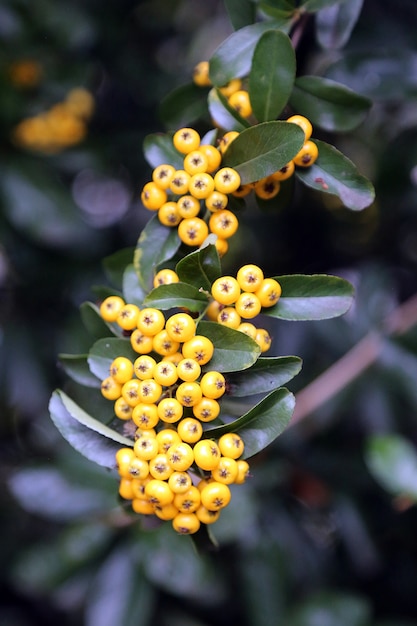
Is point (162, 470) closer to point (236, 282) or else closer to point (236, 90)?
point (236, 282)

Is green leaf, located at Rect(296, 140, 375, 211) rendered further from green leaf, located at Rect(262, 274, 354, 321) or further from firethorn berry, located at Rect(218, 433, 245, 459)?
firethorn berry, located at Rect(218, 433, 245, 459)

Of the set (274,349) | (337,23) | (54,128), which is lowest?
(274,349)

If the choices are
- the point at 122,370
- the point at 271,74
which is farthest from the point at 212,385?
the point at 271,74

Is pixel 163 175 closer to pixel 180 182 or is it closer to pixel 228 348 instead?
pixel 180 182

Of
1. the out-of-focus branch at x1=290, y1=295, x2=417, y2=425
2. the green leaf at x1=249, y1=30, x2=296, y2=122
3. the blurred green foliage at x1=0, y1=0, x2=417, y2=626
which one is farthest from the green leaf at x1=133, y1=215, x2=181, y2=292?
the out-of-focus branch at x1=290, y1=295, x2=417, y2=425

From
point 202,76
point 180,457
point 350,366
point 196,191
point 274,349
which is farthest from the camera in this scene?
point 274,349

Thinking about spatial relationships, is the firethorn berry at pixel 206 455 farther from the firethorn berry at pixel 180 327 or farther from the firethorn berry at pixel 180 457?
the firethorn berry at pixel 180 327

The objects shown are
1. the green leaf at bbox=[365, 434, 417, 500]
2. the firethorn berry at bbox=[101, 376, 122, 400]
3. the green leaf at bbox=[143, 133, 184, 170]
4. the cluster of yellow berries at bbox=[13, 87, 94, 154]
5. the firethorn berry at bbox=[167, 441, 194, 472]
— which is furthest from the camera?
the cluster of yellow berries at bbox=[13, 87, 94, 154]
